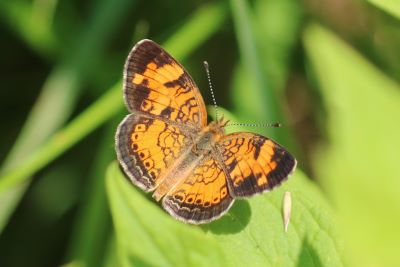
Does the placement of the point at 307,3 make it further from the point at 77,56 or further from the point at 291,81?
the point at 77,56

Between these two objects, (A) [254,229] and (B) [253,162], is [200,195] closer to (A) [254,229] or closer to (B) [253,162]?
(B) [253,162]

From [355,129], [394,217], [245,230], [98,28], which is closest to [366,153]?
[355,129]

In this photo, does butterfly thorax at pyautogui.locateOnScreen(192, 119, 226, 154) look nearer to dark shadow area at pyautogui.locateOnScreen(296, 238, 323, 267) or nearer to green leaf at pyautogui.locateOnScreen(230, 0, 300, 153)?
green leaf at pyautogui.locateOnScreen(230, 0, 300, 153)

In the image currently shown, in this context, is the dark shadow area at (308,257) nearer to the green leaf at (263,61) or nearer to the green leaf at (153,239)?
the green leaf at (153,239)

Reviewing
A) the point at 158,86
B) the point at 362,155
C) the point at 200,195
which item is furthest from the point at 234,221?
the point at 158,86

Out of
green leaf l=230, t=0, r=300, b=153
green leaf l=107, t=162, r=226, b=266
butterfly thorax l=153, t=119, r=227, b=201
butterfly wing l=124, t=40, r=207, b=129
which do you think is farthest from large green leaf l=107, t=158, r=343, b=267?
green leaf l=230, t=0, r=300, b=153

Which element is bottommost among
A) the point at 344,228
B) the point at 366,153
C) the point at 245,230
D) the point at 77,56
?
the point at 77,56
